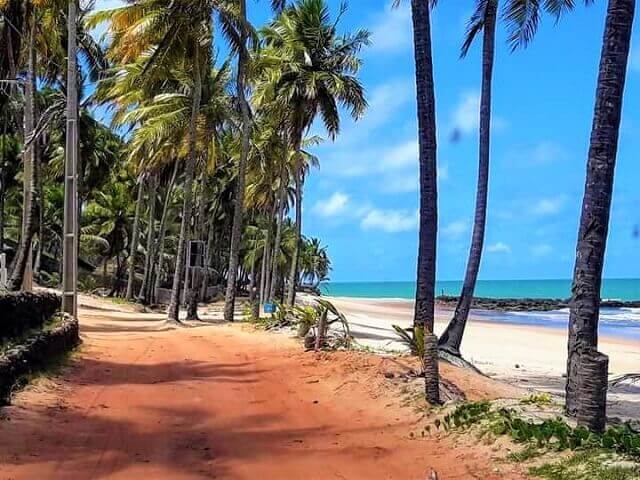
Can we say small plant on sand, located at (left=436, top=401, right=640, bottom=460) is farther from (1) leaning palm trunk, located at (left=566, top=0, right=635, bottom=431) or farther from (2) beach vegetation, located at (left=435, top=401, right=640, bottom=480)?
(1) leaning palm trunk, located at (left=566, top=0, right=635, bottom=431)

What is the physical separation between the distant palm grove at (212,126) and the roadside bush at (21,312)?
94.0 inches

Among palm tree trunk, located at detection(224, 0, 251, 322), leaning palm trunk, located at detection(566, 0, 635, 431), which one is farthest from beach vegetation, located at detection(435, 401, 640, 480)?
palm tree trunk, located at detection(224, 0, 251, 322)

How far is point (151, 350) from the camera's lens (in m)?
14.3

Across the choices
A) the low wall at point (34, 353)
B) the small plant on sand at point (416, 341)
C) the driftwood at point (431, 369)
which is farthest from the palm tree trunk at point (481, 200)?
the low wall at point (34, 353)

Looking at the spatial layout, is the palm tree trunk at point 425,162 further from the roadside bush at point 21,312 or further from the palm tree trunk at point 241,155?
the palm tree trunk at point 241,155

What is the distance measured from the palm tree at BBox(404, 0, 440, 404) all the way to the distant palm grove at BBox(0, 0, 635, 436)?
2cm

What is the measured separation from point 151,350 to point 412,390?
23.3 feet

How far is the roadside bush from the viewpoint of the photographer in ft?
30.8

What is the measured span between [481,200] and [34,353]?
10.2 metres

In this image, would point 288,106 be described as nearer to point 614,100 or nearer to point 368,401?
point 368,401

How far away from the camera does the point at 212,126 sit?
2714cm

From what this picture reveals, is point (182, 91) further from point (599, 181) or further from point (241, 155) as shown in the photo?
point (599, 181)

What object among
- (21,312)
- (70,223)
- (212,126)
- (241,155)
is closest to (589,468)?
(21,312)

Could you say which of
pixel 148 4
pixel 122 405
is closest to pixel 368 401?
pixel 122 405
